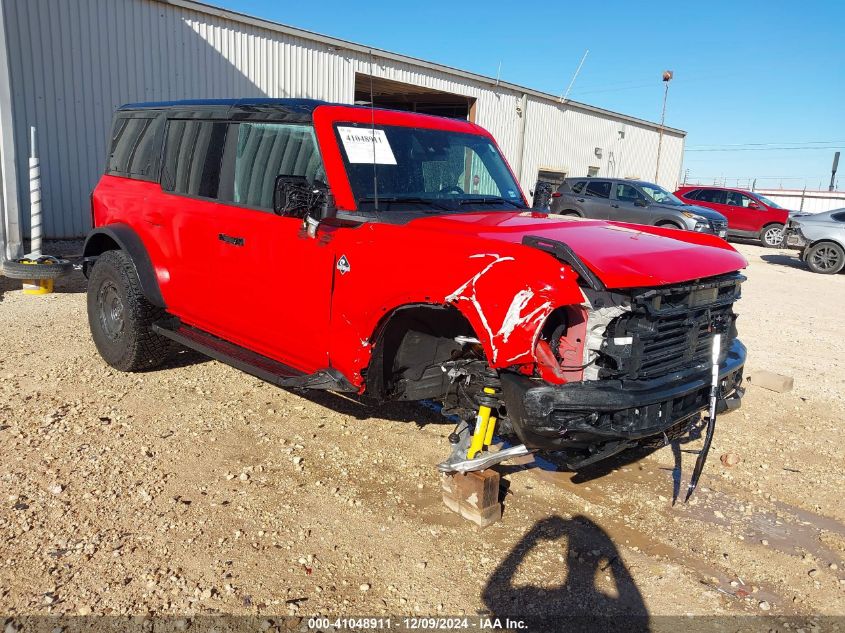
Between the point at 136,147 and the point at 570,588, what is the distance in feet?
15.2

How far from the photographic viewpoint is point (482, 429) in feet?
11.3

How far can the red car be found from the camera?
19.7 metres

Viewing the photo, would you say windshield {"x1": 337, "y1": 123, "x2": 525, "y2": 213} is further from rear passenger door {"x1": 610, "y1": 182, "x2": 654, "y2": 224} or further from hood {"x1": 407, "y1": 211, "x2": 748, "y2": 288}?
rear passenger door {"x1": 610, "y1": 182, "x2": 654, "y2": 224}

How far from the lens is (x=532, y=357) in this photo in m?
2.93

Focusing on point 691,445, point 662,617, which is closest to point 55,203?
point 691,445

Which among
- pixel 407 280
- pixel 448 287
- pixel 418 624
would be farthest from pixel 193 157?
pixel 418 624

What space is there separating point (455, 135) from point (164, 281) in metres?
2.43

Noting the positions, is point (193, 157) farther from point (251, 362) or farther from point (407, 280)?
point (407, 280)

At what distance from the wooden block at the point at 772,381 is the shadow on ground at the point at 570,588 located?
131 inches

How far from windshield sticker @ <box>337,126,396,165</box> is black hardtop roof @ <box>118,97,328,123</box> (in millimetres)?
245

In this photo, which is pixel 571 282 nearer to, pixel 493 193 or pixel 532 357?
pixel 532 357

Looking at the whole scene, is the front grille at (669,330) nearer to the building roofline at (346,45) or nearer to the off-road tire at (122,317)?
the off-road tire at (122,317)

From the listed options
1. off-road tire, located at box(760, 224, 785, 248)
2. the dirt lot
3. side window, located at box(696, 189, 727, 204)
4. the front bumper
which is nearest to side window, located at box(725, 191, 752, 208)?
side window, located at box(696, 189, 727, 204)

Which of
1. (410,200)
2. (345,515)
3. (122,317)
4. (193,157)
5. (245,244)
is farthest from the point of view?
(122,317)
